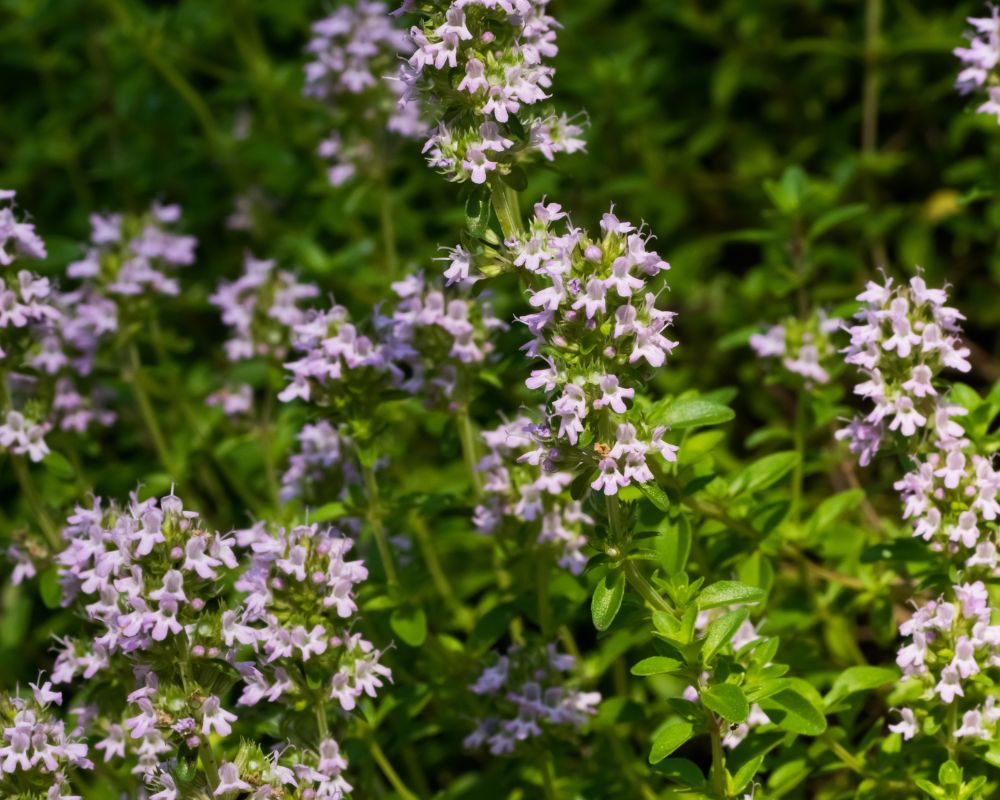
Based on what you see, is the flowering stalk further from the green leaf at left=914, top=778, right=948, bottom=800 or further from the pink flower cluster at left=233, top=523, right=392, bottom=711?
the pink flower cluster at left=233, top=523, right=392, bottom=711

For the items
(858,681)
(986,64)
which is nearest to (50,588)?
(858,681)

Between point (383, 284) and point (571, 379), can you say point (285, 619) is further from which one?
point (383, 284)

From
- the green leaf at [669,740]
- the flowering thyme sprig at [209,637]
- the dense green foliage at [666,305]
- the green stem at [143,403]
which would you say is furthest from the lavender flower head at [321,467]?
the green leaf at [669,740]

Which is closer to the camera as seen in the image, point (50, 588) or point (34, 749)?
point (34, 749)

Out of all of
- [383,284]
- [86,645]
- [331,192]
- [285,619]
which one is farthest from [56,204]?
[285,619]

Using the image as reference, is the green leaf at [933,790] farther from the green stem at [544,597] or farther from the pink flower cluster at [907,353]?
the green stem at [544,597]

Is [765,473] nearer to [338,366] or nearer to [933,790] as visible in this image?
[933,790]

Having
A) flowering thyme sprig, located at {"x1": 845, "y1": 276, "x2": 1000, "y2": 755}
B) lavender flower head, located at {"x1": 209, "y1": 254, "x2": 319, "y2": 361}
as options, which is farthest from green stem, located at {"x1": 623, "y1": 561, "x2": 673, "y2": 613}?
lavender flower head, located at {"x1": 209, "y1": 254, "x2": 319, "y2": 361}
